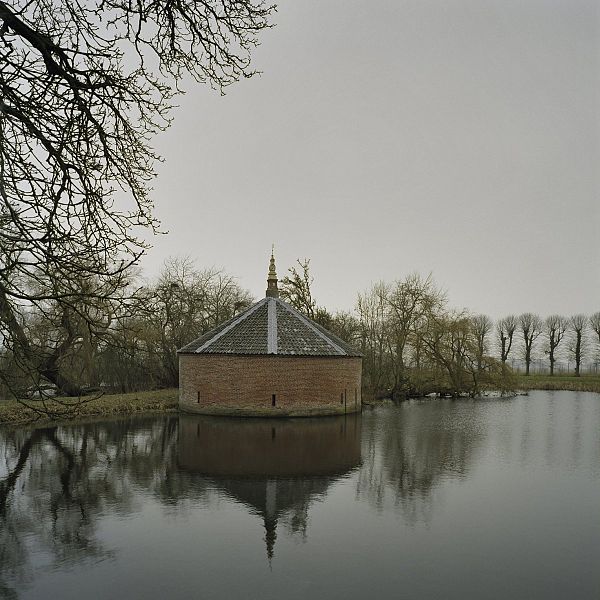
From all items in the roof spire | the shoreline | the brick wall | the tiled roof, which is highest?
the roof spire

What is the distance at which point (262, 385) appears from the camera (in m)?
21.6

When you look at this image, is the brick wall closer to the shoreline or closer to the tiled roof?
the tiled roof

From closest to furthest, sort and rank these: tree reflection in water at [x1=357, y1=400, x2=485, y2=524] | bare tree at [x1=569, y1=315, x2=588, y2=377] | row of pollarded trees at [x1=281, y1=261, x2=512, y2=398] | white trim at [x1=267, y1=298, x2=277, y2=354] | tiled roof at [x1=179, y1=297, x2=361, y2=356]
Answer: tree reflection in water at [x1=357, y1=400, x2=485, y2=524] < white trim at [x1=267, y1=298, x2=277, y2=354] < tiled roof at [x1=179, y1=297, x2=361, y2=356] < row of pollarded trees at [x1=281, y1=261, x2=512, y2=398] < bare tree at [x1=569, y1=315, x2=588, y2=377]

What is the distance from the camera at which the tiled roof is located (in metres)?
22.2

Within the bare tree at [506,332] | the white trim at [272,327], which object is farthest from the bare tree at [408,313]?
the bare tree at [506,332]

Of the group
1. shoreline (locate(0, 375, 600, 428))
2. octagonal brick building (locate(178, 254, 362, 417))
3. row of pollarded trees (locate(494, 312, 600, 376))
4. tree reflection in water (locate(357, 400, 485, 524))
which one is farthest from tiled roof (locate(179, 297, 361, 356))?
row of pollarded trees (locate(494, 312, 600, 376))

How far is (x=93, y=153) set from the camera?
7027 millimetres

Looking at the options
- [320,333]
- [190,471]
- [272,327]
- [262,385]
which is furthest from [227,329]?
[190,471]

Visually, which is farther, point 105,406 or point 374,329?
point 374,329

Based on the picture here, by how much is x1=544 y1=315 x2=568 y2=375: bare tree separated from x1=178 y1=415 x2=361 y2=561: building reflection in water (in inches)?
2149

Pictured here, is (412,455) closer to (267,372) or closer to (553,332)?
(267,372)

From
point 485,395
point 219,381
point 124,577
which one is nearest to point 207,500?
point 124,577

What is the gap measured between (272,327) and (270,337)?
0.75 m

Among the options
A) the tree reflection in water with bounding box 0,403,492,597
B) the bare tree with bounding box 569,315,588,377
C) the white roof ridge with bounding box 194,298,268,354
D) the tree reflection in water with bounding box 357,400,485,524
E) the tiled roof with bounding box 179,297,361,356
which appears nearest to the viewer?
the tree reflection in water with bounding box 0,403,492,597
